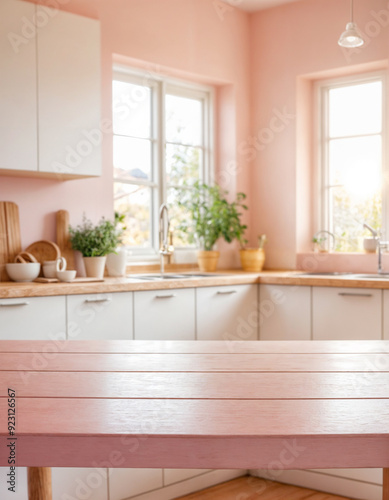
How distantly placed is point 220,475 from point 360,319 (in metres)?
1.17

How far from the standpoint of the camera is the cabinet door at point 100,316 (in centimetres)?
309

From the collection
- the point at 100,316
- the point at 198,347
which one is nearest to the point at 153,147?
the point at 100,316

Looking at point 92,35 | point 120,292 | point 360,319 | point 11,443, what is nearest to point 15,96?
point 92,35

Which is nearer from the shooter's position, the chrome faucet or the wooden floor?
the wooden floor

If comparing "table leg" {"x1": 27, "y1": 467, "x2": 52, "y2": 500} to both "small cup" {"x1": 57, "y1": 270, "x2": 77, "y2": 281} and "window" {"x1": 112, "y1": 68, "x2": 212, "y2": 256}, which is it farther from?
"window" {"x1": 112, "y1": 68, "x2": 212, "y2": 256}

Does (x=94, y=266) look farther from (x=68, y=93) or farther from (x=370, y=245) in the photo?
(x=370, y=245)

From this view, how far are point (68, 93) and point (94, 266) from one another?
97 cm

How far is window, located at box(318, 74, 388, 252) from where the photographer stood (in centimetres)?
457

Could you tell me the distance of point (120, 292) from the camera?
3.31 meters

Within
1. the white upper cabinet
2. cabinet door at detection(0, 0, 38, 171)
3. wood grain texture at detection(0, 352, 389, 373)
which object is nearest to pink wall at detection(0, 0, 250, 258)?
the white upper cabinet

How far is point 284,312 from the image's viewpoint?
3969 mm

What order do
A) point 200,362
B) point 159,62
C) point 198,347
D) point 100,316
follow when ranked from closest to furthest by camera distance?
point 200,362, point 198,347, point 100,316, point 159,62

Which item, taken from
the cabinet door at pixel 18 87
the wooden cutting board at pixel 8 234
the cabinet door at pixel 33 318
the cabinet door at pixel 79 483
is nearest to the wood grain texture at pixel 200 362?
the cabinet door at pixel 33 318

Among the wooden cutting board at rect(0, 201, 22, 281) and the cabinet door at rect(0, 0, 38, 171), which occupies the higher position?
the cabinet door at rect(0, 0, 38, 171)
